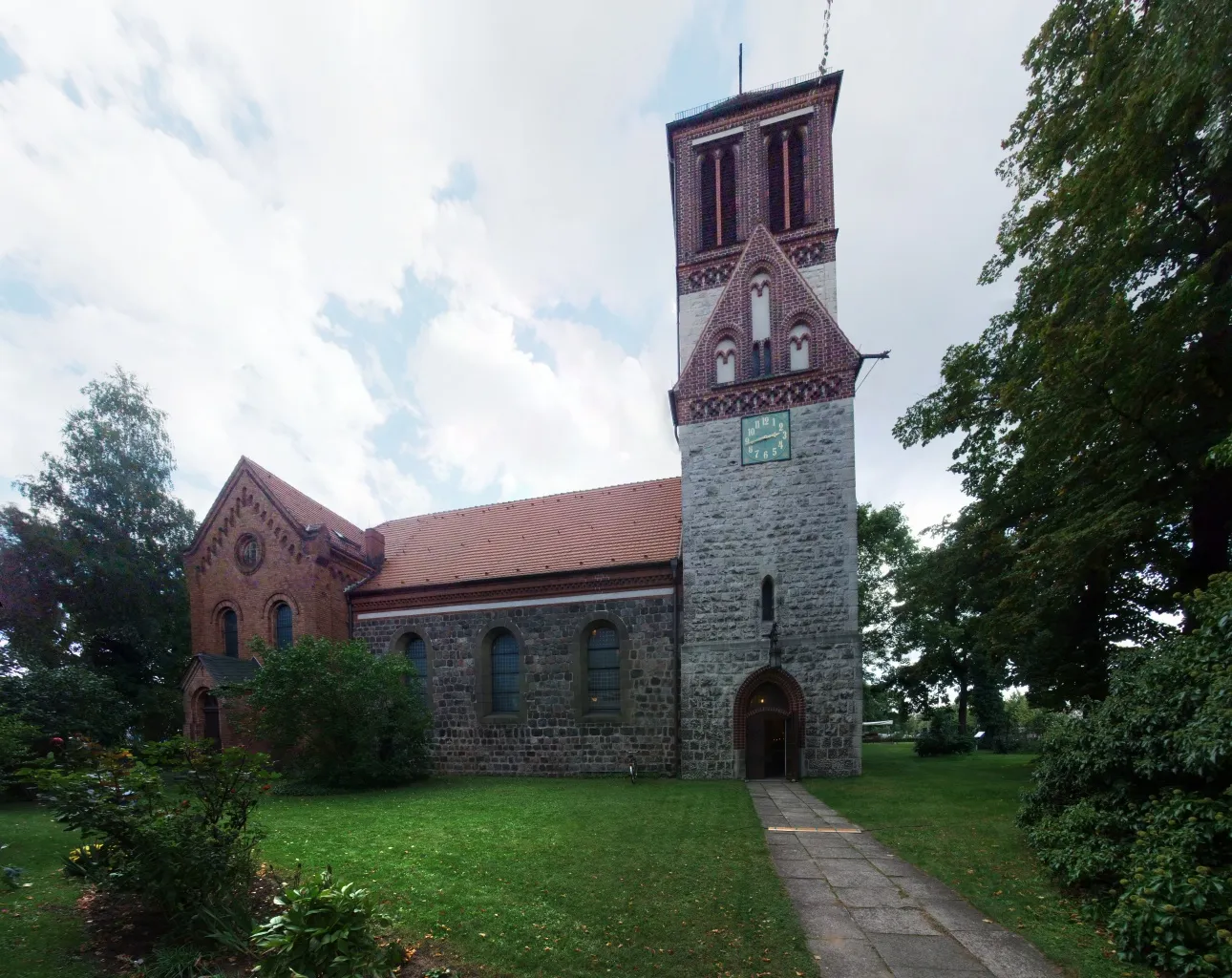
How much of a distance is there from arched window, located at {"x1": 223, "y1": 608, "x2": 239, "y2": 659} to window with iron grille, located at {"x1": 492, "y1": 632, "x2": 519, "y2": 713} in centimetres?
917

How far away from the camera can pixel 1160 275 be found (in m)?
10.2

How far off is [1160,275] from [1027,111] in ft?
15.3

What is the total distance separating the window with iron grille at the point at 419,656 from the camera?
1781 cm

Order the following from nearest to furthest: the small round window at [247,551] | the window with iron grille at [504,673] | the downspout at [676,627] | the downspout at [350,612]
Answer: the downspout at [676,627]
the window with iron grille at [504,673]
the downspout at [350,612]
the small round window at [247,551]

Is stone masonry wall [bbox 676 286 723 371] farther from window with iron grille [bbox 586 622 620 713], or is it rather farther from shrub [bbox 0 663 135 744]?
shrub [bbox 0 663 135 744]

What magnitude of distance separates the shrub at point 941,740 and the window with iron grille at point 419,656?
67.9 feet

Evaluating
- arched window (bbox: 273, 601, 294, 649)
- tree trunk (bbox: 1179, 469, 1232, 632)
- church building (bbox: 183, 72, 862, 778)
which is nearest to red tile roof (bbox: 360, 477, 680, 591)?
church building (bbox: 183, 72, 862, 778)

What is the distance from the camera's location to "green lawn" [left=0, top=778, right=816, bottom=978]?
14.8 feet

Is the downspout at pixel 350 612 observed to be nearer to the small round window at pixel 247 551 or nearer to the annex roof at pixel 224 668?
the annex roof at pixel 224 668

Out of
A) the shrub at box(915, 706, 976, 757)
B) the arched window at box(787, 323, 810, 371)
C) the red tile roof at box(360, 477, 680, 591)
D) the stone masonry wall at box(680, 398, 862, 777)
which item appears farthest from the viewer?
the shrub at box(915, 706, 976, 757)

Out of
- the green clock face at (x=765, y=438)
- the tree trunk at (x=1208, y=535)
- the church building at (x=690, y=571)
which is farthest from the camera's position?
the green clock face at (x=765, y=438)

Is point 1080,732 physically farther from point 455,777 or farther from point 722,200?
point 722,200

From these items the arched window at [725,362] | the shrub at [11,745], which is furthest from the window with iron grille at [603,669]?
the shrub at [11,745]

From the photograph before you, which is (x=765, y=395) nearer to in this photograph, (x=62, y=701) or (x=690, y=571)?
(x=690, y=571)
